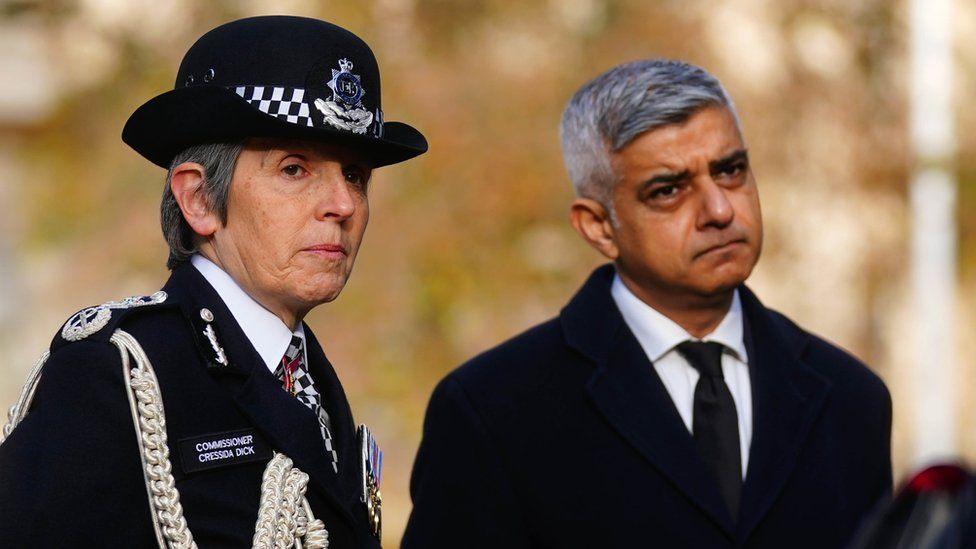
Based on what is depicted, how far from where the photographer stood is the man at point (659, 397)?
3.79 m

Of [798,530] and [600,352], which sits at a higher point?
[600,352]

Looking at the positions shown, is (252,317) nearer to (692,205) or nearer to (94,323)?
(94,323)

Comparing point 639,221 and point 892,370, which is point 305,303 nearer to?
point 639,221

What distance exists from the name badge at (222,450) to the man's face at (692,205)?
147cm

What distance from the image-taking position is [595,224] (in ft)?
13.9

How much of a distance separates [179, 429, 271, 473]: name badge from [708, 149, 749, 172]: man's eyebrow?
1.63m

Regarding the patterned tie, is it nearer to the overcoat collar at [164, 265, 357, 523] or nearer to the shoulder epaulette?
the overcoat collar at [164, 265, 357, 523]

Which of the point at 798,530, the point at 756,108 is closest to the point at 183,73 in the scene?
the point at 798,530

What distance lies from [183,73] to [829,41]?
11.4 m

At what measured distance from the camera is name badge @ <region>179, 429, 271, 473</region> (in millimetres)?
2867

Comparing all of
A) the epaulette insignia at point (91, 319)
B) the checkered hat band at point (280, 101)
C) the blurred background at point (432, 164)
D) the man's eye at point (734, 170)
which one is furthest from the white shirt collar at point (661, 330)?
the blurred background at point (432, 164)

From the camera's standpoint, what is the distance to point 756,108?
509 inches

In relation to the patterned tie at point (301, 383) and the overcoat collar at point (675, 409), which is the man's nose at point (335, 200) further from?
the overcoat collar at point (675, 409)

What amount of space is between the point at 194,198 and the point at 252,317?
293 millimetres
